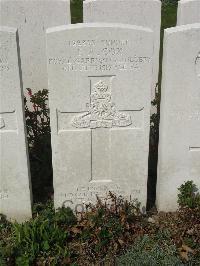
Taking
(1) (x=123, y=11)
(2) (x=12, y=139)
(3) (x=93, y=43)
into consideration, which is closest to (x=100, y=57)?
(3) (x=93, y=43)

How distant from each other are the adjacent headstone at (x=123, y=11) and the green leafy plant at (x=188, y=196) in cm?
217

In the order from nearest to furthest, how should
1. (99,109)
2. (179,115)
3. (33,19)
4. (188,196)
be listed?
(99,109) → (179,115) → (188,196) → (33,19)

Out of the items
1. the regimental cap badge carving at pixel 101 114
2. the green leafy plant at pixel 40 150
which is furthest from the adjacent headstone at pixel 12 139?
the regimental cap badge carving at pixel 101 114

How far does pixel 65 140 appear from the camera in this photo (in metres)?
4.63

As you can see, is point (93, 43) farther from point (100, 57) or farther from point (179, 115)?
point (179, 115)

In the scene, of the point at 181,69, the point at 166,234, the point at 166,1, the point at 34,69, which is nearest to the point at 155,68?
the point at 34,69

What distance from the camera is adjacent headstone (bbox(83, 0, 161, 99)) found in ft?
18.7

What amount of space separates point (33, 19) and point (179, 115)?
242cm

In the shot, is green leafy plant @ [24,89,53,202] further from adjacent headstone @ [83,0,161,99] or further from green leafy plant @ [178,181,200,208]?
green leafy plant @ [178,181,200,208]

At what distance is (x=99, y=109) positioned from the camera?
4.50 metres

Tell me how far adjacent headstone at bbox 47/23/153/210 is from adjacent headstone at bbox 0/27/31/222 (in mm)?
305

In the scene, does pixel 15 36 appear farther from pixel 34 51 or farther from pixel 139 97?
pixel 34 51

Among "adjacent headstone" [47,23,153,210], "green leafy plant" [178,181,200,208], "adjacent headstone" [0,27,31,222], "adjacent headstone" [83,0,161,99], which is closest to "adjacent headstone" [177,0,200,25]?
"adjacent headstone" [83,0,161,99]

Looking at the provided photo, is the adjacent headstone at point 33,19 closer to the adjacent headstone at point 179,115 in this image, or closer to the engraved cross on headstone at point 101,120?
the engraved cross on headstone at point 101,120
